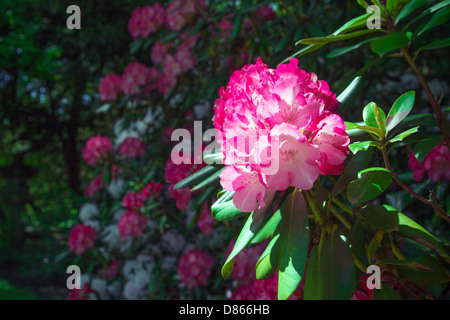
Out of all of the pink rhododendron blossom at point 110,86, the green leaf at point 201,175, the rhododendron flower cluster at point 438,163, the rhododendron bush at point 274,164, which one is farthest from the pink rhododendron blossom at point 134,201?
the rhododendron flower cluster at point 438,163

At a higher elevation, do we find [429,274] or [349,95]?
[349,95]

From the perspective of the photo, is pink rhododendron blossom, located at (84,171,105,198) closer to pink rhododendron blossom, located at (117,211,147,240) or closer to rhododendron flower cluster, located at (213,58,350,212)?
pink rhododendron blossom, located at (117,211,147,240)

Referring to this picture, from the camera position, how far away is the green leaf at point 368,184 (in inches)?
24.4

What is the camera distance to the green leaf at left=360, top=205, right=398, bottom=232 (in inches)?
26.7

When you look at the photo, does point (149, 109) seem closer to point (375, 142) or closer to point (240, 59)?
point (240, 59)

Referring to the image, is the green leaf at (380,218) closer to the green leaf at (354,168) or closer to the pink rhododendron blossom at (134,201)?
the green leaf at (354,168)

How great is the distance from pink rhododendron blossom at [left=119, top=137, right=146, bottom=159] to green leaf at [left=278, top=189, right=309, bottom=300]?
5.22ft

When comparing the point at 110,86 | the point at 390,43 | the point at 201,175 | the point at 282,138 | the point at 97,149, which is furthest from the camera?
the point at 110,86

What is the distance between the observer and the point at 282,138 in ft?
1.94

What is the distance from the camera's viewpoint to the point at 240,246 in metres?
0.66

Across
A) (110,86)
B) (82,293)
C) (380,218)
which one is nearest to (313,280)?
(380,218)

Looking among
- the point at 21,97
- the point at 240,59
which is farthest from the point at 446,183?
the point at 21,97

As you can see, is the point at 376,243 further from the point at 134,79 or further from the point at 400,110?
the point at 134,79

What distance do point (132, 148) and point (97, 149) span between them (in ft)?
0.58
